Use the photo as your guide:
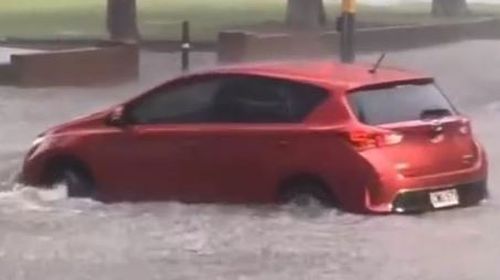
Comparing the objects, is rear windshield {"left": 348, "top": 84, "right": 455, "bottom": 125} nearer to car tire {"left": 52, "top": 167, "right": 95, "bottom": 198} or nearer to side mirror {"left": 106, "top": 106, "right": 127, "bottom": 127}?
side mirror {"left": 106, "top": 106, "right": 127, "bottom": 127}

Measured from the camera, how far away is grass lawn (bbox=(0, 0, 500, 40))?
4722 cm

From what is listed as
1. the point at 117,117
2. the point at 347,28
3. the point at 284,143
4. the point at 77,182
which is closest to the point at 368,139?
the point at 284,143

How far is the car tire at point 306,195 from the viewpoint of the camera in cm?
1484

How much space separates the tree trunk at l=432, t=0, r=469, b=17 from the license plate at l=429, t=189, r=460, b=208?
41.5 meters

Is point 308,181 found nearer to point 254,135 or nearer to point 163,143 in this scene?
point 254,135

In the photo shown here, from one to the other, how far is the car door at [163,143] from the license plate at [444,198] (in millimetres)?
2134

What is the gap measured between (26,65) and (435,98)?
54.5ft

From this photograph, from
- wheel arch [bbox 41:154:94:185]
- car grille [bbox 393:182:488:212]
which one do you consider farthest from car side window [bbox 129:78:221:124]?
car grille [bbox 393:182:488:212]

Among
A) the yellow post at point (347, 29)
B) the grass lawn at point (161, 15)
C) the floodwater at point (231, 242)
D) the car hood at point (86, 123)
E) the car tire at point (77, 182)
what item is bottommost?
the grass lawn at point (161, 15)

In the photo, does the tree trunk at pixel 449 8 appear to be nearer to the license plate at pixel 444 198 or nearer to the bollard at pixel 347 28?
the bollard at pixel 347 28

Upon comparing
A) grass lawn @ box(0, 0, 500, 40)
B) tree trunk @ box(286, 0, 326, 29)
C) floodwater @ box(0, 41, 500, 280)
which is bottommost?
grass lawn @ box(0, 0, 500, 40)

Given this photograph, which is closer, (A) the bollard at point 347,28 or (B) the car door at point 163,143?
(B) the car door at point 163,143

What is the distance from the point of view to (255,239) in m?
14.0

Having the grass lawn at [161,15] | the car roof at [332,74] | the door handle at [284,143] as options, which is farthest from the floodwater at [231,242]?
→ the grass lawn at [161,15]
